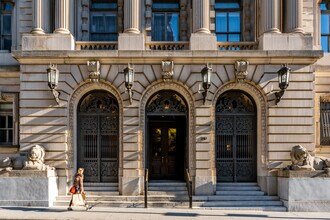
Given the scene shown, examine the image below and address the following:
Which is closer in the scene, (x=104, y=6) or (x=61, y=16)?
(x=61, y=16)

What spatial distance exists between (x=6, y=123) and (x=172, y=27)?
9.41 m

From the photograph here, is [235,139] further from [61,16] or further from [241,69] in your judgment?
[61,16]

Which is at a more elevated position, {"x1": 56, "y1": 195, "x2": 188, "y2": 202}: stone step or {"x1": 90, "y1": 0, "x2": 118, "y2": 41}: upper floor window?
{"x1": 90, "y1": 0, "x2": 118, "y2": 41}: upper floor window

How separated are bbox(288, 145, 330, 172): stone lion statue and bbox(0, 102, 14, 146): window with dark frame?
13169 mm

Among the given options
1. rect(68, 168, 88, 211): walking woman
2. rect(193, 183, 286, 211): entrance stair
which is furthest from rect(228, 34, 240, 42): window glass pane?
rect(68, 168, 88, 211): walking woman

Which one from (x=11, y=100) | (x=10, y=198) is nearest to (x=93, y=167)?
(x=10, y=198)

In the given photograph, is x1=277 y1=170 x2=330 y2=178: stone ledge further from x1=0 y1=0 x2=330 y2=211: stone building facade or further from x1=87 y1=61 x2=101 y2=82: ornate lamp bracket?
x1=87 y1=61 x2=101 y2=82: ornate lamp bracket

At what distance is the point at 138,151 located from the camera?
16906 millimetres

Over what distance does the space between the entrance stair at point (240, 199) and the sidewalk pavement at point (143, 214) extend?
449 mm

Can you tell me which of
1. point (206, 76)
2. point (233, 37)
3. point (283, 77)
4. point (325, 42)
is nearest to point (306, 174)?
Result: point (283, 77)

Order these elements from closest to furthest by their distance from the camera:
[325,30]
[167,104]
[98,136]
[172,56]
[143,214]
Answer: [143,214], [172,56], [98,136], [167,104], [325,30]

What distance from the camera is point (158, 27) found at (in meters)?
19.0

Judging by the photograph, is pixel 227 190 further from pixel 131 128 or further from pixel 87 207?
pixel 87 207

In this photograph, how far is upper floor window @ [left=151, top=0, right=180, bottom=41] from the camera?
18.9m
